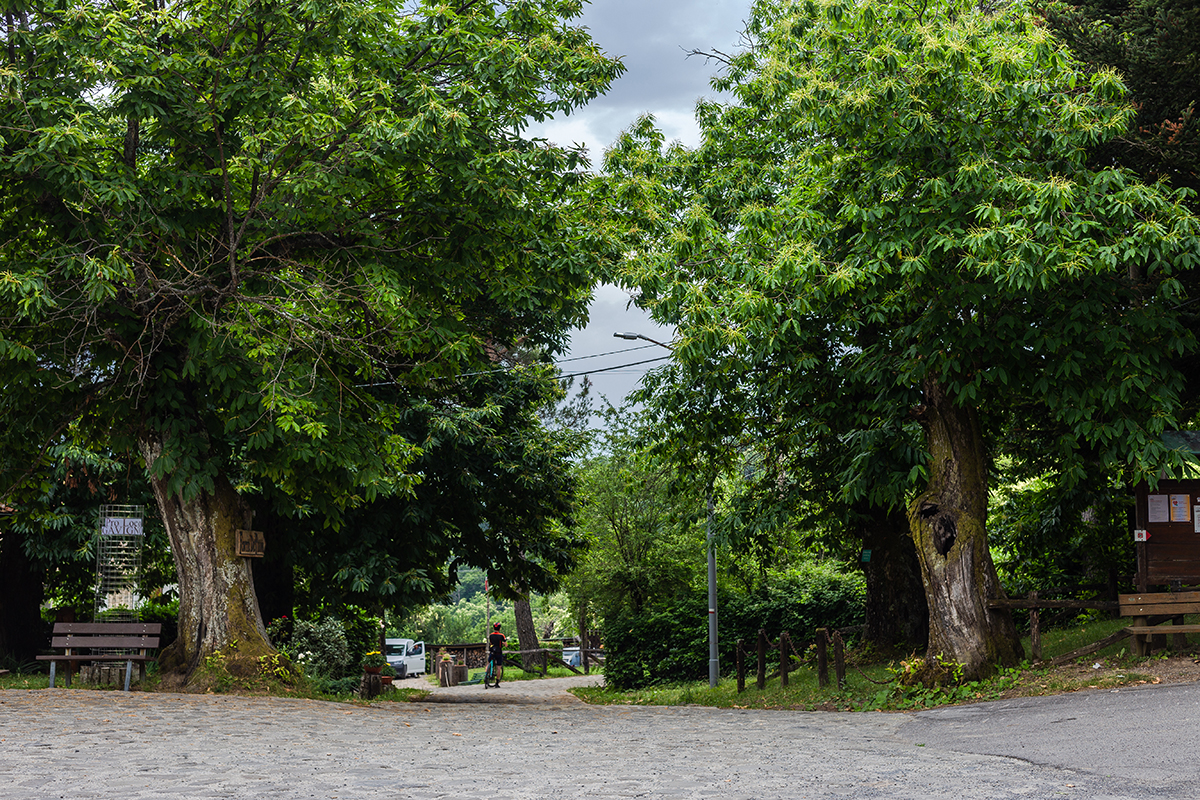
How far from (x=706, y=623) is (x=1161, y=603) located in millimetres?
15510

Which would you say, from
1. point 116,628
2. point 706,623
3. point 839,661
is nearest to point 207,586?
point 116,628

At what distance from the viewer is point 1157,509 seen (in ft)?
40.9

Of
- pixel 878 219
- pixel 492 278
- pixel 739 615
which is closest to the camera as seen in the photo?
pixel 878 219

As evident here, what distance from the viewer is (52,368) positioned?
13.5 metres

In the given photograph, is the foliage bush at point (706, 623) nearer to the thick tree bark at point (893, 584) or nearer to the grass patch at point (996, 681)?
the grass patch at point (996, 681)

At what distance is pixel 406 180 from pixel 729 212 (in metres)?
5.72

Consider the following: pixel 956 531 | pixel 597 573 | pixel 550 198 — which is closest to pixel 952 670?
pixel 956 531

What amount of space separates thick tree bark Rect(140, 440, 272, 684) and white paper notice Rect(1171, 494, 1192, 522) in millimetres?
11895

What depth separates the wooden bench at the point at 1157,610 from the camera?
474 inches

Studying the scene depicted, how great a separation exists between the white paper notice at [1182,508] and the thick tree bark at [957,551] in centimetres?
226

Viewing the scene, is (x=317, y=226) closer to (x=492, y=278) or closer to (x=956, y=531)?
(x=492, y=278)

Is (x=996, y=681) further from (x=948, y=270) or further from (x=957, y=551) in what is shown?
(x=948, y=270)

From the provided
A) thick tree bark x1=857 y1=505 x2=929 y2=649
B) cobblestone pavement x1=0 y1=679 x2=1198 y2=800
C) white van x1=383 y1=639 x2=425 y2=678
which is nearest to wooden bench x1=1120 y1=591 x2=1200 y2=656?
cobblestone pavement x1=0 y1=679 x2=1198 y2=800

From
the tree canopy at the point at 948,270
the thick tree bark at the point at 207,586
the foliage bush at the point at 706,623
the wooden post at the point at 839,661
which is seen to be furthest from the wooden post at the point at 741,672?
the thick tree bark at the point at 207,586
